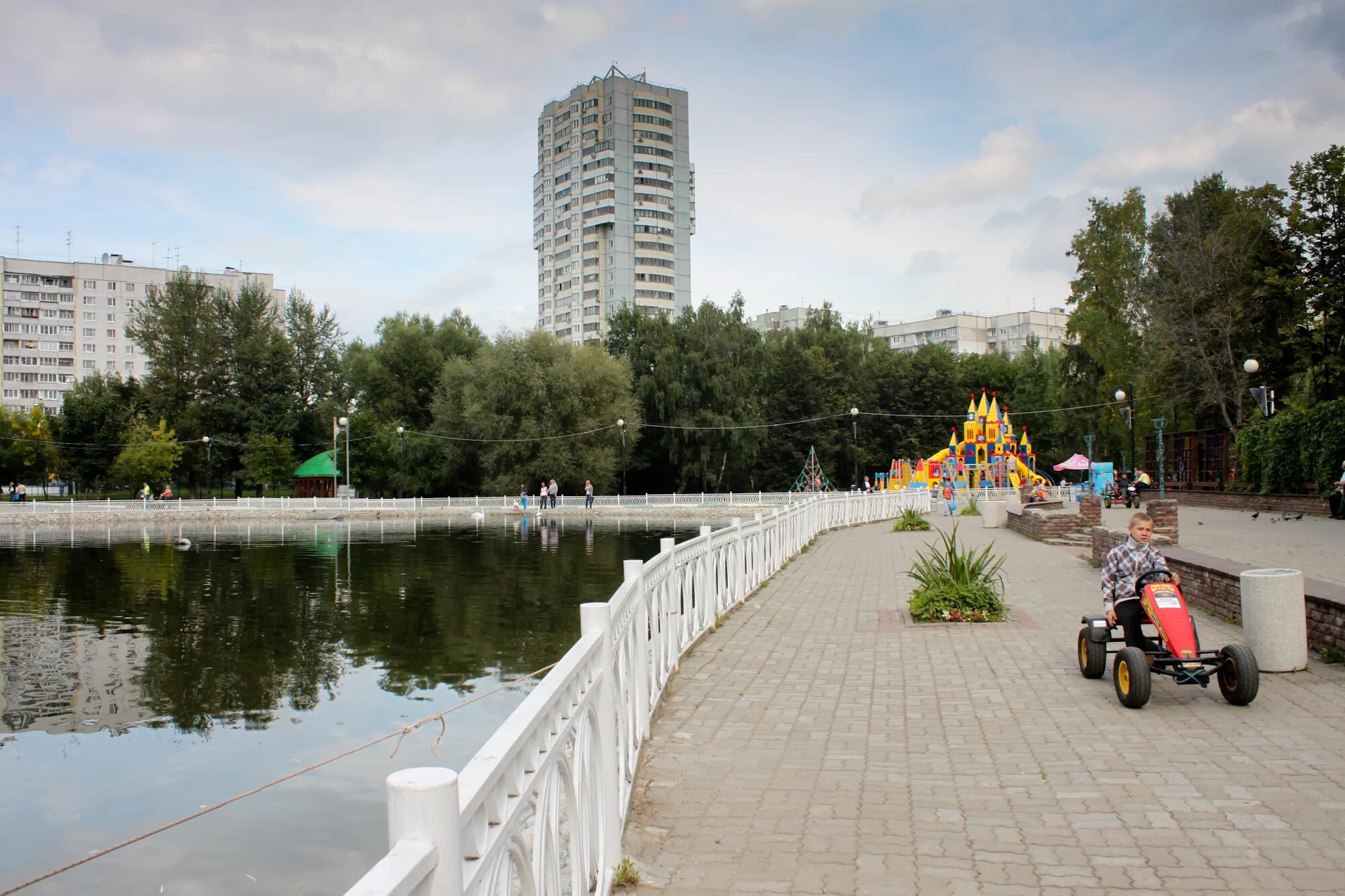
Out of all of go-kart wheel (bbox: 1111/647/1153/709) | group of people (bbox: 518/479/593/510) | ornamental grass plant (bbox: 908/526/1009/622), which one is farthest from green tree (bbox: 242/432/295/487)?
go-kart wheel (bbox: 1111/647/1153/709)

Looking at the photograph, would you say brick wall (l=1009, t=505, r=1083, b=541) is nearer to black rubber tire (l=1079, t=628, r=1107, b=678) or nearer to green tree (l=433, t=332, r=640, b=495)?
black rubber tire (l=1079, t=628, r=1107, b=678)

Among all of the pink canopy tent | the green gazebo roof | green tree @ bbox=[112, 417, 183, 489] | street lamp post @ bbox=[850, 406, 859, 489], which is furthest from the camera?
the green gazebo roof

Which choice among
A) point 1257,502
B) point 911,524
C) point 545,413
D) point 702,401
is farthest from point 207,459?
point 1257,502

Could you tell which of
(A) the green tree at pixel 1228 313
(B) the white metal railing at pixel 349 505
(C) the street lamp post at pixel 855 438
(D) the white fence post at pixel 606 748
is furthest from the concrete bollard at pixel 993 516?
(D) the white fence post at pixel 606 748

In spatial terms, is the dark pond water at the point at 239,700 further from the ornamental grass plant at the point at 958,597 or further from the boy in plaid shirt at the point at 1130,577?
the boy in plaid shirt at the point at 1130,577

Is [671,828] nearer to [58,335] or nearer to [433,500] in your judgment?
[433,500]

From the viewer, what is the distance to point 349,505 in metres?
54.8

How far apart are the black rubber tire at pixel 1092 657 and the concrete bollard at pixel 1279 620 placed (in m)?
1.25

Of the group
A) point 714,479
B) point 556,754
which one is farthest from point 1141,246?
point 556,754

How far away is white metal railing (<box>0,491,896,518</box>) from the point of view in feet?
168

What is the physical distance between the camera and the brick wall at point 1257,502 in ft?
87.4

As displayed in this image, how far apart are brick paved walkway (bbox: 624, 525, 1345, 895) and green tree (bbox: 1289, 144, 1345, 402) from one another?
3118 cm

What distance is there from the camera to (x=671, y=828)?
4.74 metres

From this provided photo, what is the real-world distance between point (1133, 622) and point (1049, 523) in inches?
633
